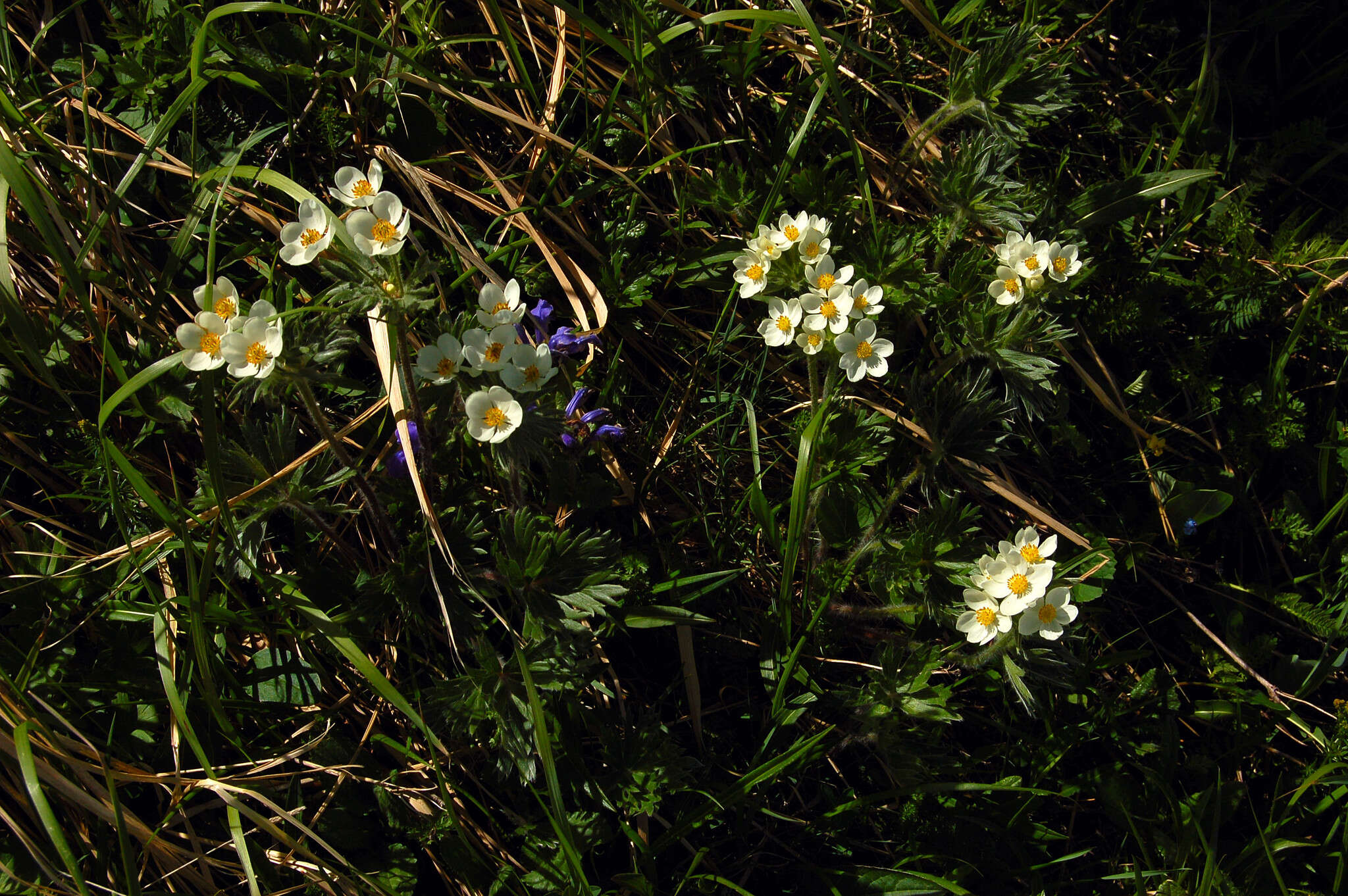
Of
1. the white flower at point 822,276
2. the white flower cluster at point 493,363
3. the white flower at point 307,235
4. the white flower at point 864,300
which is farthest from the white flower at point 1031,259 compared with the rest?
the white flower at point 307,235

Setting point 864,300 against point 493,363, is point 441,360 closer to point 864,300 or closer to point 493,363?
point 493,363

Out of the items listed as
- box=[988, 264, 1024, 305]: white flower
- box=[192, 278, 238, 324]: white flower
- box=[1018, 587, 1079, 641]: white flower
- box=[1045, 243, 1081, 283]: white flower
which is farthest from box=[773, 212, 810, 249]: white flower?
box=[192, 278, 238, 324]: white flower

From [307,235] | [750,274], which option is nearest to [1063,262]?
[750,274]

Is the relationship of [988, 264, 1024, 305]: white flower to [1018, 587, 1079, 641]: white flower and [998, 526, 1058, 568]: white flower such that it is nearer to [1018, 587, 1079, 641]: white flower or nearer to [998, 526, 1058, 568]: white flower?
[998, 526, 1058, 568]: white flower

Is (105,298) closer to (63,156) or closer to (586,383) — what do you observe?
(63,156)

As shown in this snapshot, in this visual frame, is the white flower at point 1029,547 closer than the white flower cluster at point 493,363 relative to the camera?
No

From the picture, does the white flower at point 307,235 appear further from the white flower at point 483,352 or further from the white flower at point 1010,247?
the white flower at point 1010,247
